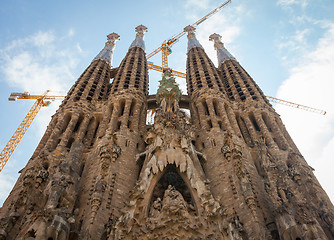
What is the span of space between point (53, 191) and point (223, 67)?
1055 inches

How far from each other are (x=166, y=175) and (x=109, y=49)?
2850 cm

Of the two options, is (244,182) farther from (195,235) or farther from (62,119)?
(62,119)

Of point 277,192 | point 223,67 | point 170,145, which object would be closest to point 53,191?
point 170,145

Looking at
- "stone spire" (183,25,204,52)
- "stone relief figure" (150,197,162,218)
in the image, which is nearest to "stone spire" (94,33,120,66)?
"stone spire" (183,25,204,52)

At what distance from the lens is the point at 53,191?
16.0m

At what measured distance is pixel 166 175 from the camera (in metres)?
18.5

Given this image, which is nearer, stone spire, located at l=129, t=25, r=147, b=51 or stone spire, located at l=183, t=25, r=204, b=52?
stone spire, located at l=129, t=25, r=147, b=51

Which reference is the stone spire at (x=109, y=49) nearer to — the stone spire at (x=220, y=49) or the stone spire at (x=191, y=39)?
the stone spire at (x=191, y=39)

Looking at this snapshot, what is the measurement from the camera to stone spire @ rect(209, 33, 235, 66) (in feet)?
128

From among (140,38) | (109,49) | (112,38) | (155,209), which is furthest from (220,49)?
(155,209)

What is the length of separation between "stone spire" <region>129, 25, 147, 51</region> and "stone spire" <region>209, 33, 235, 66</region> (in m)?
10.6

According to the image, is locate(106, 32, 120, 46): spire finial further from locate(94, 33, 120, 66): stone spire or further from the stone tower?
the stone tower

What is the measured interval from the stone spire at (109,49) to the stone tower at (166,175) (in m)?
9.08

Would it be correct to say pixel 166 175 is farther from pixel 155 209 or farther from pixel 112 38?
pixel 112 38
